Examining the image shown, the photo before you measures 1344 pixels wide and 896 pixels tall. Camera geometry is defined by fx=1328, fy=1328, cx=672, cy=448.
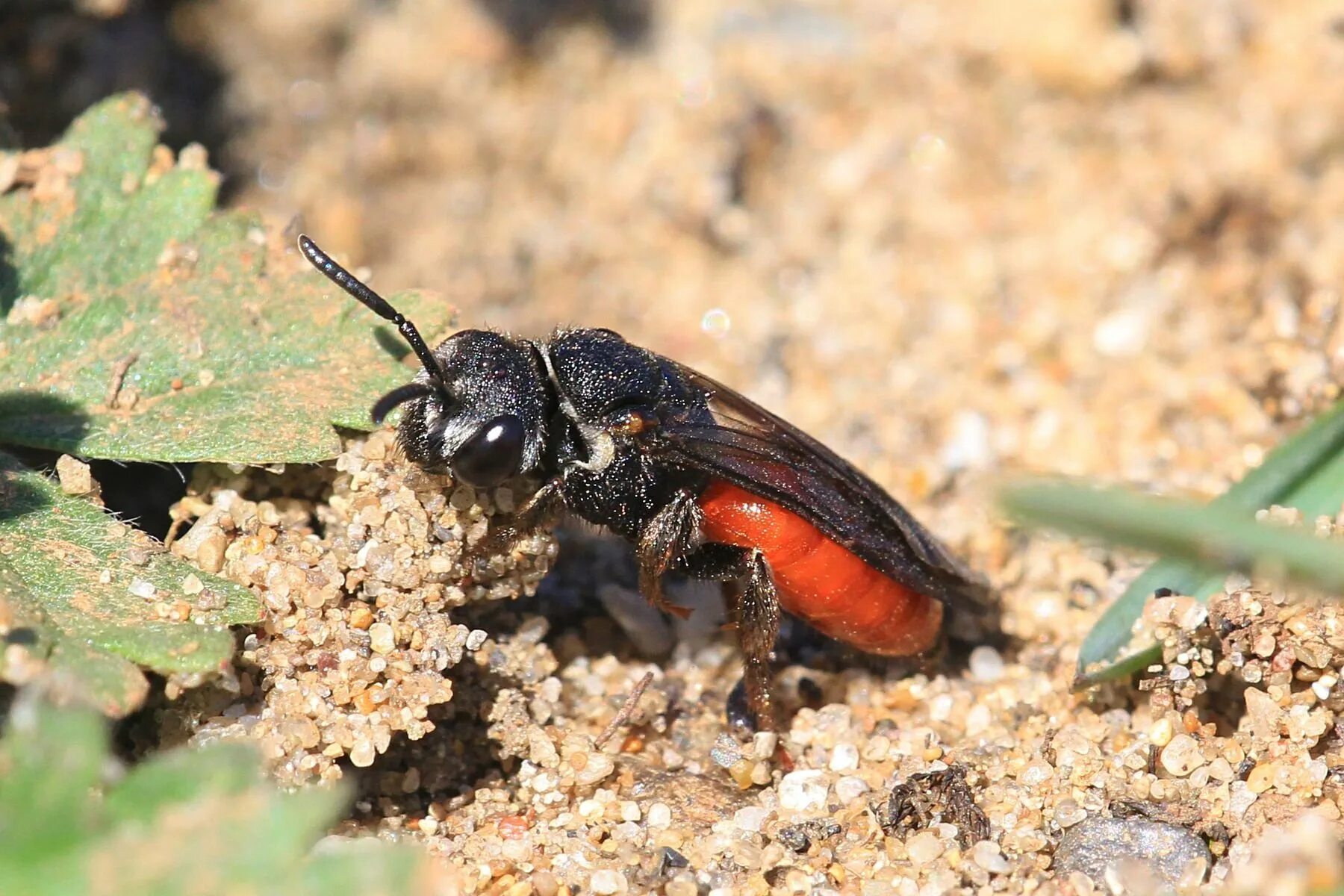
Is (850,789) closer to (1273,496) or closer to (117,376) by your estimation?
(1273,496)

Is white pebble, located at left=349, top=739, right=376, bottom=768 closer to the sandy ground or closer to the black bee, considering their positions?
the sandy ground

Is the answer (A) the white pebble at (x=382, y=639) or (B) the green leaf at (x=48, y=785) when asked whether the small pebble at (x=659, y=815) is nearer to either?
(A) the white pebble at (x=382, y=639)

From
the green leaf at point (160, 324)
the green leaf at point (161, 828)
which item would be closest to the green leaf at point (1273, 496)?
the green leaf at point (160, 324)

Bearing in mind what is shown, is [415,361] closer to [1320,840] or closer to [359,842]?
[359,842]

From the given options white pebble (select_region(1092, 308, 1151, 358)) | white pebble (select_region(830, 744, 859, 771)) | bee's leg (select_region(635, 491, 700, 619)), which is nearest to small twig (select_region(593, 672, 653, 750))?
bee's leg (select_region(635, 491, 700, 619))

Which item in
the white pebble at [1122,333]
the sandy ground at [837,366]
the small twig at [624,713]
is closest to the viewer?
the sandy ground at [837,366]

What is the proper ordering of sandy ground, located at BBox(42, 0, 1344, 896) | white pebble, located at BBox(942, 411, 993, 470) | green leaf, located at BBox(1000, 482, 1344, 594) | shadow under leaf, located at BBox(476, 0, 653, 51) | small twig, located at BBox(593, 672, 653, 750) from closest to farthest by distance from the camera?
green leaf, located at BBox(1000, 482, 1344, 594) < sandy ground, located at BBox(42, 0, 1344, 896) < small twig, located at BBox(593, 672, 653, 750) < white pebble, located at BBox(942, 411, 993, 470) < shadow under leaf, located at BBox(476, 0, 653, 51)
